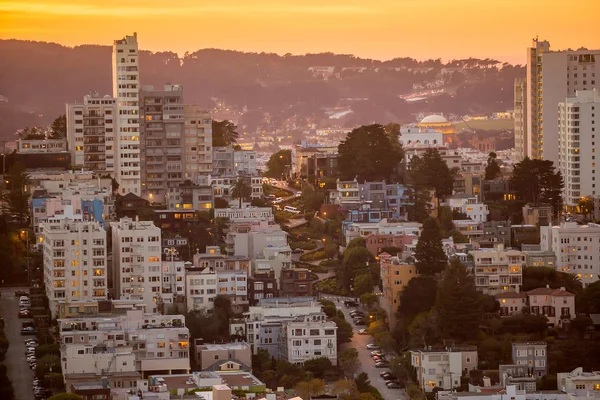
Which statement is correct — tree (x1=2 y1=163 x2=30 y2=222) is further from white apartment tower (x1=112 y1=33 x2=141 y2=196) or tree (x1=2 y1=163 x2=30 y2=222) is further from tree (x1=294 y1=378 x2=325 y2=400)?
tree (x1=294 y1=378 x2=325 y2=400)

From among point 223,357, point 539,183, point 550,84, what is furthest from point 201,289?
point 550,84

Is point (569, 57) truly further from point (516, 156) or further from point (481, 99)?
point (481, 99)

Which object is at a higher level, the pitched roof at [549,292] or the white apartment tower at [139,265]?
the white apartment tower at [139,265]

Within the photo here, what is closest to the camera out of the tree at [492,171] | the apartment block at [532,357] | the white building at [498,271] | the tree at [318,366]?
the apartment block at [532,357]

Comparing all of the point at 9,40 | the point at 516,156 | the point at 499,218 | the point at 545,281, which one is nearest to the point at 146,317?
the point at 545,281

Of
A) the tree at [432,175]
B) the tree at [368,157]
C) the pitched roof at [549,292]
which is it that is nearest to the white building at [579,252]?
the pitched roof at [549,292]

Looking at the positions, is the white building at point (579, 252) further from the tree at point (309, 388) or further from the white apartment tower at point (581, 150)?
the tree at point (309, 388)

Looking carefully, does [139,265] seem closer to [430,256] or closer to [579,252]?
[430,256]
